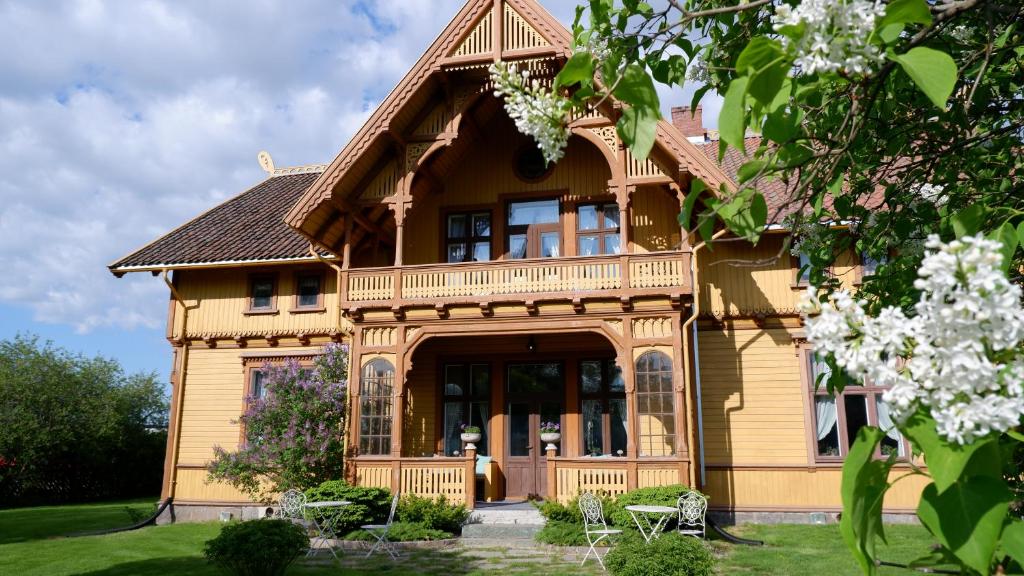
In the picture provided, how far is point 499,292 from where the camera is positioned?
574 inches

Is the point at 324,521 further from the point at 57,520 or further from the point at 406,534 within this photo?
the point at 57,520

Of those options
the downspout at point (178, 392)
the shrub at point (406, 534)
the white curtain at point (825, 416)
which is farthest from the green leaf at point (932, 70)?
the downspout at point (178, 392)

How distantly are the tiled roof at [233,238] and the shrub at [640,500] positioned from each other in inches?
371

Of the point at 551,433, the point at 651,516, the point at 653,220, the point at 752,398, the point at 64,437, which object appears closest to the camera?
the point at 651,516

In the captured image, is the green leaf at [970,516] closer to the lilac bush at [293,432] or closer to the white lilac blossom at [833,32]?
the white lilac blossom at [833,32]

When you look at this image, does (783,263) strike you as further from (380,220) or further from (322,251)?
(322,251)

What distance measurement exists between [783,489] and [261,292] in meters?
13.1

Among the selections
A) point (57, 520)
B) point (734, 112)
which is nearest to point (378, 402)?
point (57, 520)

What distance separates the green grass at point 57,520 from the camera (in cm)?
1571

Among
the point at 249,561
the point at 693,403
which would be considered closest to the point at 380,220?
the point at 693,403

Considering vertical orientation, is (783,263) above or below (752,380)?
above

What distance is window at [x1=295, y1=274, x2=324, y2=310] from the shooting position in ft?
60.1

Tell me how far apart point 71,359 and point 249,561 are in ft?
82.3

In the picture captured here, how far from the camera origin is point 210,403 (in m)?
18.4
